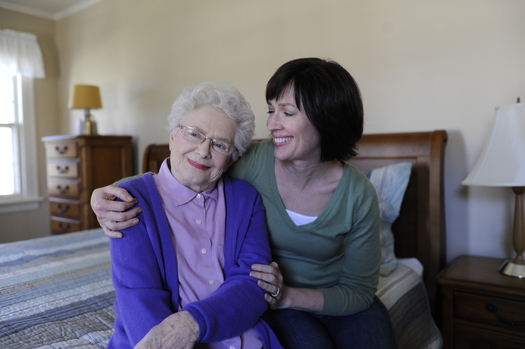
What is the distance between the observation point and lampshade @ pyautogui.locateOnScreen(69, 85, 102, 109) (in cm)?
349

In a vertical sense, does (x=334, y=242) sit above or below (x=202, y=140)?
below

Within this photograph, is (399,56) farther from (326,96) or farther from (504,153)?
(326,96)

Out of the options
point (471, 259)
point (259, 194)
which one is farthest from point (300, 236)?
point (471, 259)

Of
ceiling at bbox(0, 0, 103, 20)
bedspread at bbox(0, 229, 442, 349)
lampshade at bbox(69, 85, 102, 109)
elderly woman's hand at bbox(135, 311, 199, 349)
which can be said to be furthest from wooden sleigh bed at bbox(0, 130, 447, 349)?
ceiling at bbox(0, 0, 103, 20)

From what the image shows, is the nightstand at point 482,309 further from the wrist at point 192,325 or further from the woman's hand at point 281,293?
the wrist at point 192,325

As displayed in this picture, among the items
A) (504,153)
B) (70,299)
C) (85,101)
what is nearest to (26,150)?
(85,101)

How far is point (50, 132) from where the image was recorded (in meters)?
4.41

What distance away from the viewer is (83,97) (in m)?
3.50

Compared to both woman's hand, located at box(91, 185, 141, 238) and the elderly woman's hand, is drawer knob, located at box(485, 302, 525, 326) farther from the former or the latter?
woman's hand, located at box(91, 185, 141, 238)

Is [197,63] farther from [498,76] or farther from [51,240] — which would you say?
[498,76]

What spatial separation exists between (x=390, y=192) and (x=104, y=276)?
1.39 m

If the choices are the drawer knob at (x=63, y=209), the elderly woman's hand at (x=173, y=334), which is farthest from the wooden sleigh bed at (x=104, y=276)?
the drawer knob at (x=63, y=209)

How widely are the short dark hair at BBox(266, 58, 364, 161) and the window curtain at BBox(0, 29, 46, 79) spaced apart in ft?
12.4

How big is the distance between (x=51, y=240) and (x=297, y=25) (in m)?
2.03
